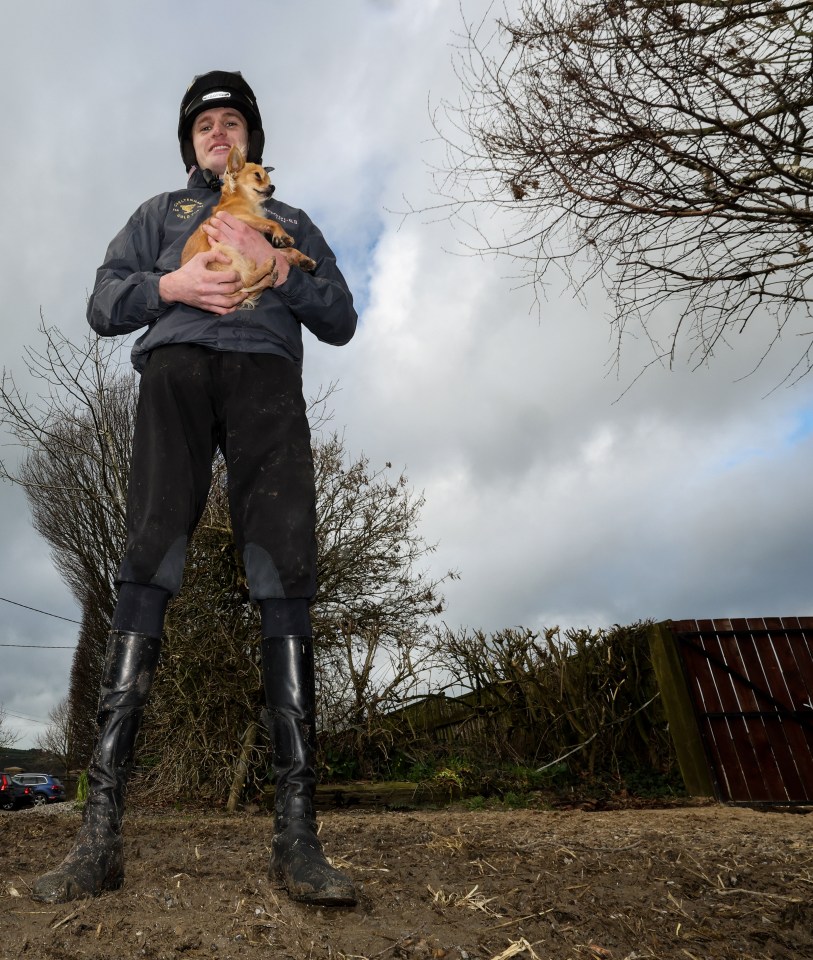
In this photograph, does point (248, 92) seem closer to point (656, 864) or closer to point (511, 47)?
point (511, 47)

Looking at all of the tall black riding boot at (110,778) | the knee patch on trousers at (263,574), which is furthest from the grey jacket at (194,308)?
the tall black riding boot at (110,778)

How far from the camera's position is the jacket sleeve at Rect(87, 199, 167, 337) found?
254 centimetres

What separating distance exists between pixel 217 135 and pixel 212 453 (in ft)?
3.98

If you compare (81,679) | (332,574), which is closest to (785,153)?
(332,574)

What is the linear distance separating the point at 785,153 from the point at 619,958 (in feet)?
12.8

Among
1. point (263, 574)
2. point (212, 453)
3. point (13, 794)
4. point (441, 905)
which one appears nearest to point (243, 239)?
point (212, 453)

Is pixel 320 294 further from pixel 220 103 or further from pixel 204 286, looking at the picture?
pixel 220 103

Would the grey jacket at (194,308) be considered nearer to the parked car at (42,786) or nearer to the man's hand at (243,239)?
the man's hand at (243,239)

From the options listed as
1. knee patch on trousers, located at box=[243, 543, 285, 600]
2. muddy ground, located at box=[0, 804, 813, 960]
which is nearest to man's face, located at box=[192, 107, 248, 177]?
knee patch on trousers, located at box=[243, 543, 285, 600]

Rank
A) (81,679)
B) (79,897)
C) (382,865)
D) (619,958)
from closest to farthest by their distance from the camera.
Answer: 1. (619,958)
2. (79,897)
3. (382,865)
4. (81,679)

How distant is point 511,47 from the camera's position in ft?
14.5

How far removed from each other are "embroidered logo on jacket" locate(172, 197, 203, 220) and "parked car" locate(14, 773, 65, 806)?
22267 millimetres

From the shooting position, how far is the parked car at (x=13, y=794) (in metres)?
20.8

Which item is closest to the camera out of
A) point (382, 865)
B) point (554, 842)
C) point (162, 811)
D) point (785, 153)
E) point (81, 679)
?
point (382, 865)
